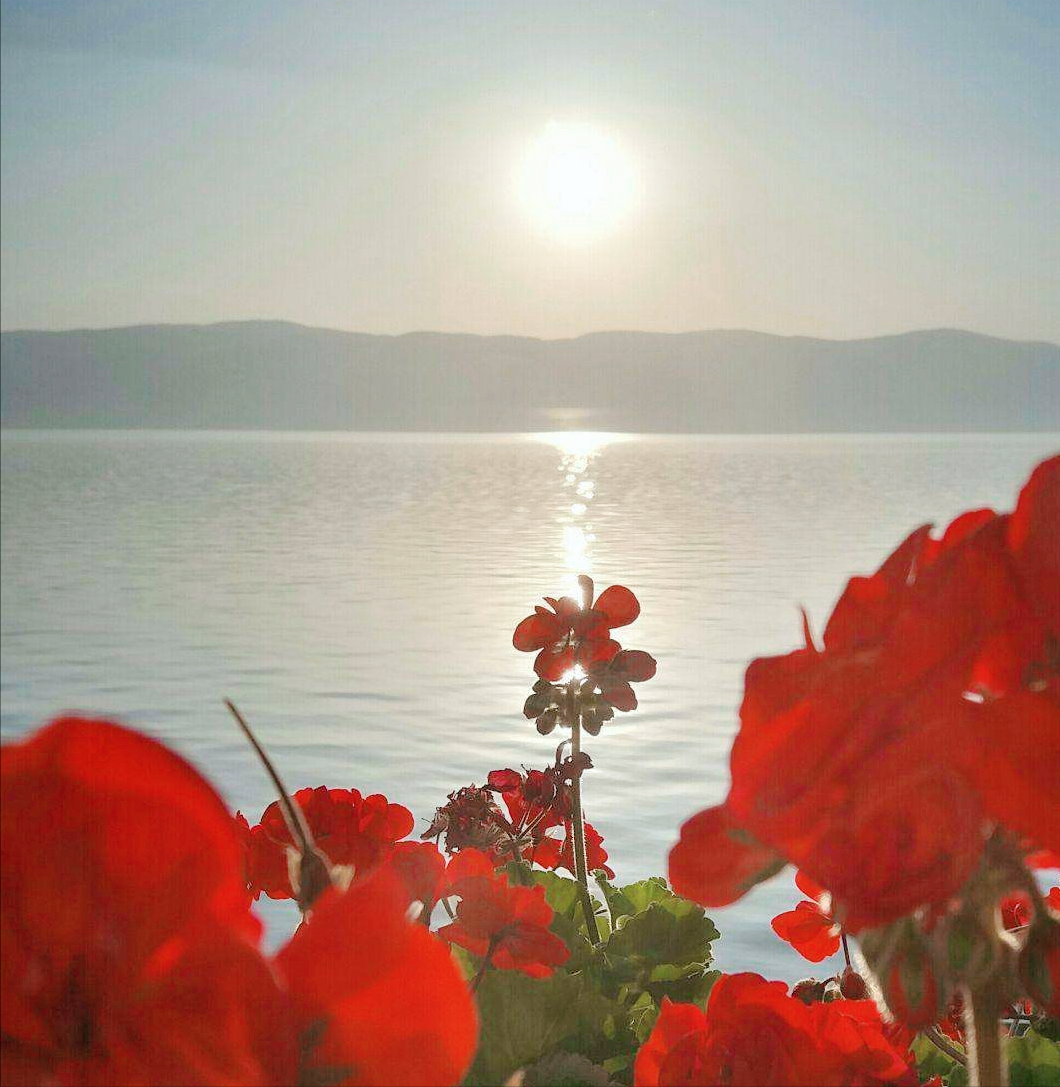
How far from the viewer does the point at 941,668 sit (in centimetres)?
33

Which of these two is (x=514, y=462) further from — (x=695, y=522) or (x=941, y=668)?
(x=941, y=668)

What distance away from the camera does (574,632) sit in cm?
116

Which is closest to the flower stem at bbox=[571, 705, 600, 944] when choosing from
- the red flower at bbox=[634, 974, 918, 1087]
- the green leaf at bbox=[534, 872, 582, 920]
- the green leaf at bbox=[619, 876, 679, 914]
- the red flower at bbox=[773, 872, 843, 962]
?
the green leaf at bbox=[534, 872, 582, 920]

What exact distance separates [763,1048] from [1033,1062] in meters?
0.26

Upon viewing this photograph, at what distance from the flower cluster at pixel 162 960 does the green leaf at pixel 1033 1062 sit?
475 mm

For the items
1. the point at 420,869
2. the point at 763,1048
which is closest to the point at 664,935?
the point at 420,869

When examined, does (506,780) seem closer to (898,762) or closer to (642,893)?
(642,893)

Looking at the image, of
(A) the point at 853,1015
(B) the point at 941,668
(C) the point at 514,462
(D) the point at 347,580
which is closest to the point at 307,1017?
(B) the point at 941,668

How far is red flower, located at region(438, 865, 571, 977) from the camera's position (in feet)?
2.52

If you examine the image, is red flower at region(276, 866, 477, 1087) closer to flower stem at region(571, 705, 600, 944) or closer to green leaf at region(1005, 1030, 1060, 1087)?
green leaf at region(1005, 1030, 1060, 1087)

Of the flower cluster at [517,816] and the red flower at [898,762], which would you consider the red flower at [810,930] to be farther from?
the red flower at [898,762]

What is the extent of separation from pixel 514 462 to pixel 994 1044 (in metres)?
39.9

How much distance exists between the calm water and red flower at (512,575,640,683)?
512 millimetres

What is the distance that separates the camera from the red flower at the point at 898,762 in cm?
31
